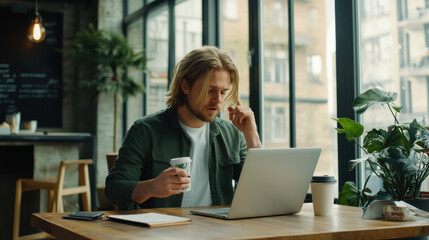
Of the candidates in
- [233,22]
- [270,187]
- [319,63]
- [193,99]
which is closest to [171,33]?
[233,22]

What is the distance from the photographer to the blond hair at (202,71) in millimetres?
2045

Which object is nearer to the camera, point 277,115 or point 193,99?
point 193,99

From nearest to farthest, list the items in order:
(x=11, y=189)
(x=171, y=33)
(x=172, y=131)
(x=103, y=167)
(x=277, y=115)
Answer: (x=172, y=131) < (x=277, y=115) < (x=11, y=189) < (x=171, y=33) < (x=103, y=167)

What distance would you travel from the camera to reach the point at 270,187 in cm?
146

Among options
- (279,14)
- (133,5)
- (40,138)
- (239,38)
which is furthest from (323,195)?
(133,5)

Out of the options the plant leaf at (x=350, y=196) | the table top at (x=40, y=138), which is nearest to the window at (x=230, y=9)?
the table top at (x=40, y=138)

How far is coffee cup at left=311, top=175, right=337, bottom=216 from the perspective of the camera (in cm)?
154

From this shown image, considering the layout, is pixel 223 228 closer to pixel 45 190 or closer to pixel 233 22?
pixel 233 22

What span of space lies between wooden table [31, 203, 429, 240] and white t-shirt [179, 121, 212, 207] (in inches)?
20.7

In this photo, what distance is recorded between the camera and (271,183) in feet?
4.78

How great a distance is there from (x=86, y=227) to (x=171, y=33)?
3.97 metres

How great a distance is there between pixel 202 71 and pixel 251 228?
97cm

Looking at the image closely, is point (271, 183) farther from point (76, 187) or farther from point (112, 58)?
point (112, 58)

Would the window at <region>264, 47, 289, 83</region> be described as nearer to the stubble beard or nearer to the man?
the man
